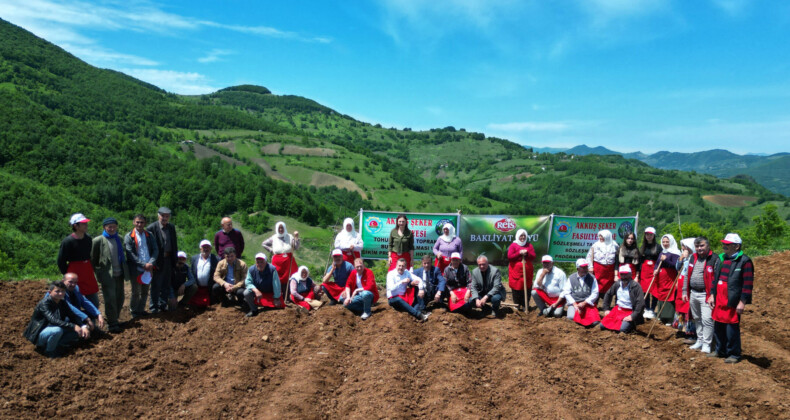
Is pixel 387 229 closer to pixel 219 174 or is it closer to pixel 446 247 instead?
pixel 446 247

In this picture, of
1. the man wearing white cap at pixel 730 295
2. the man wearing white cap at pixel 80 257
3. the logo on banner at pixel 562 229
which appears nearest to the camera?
the man wearing white cap at pixel 730 295

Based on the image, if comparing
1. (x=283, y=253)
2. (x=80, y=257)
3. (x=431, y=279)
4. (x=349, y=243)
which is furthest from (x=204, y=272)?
(x=431, y=279)

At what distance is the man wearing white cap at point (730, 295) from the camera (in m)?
6.22

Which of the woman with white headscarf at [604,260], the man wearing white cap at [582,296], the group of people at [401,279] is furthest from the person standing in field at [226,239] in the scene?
the woman with white headscarf at [604,260]

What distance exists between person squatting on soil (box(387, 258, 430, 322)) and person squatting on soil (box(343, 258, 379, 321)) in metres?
0.33

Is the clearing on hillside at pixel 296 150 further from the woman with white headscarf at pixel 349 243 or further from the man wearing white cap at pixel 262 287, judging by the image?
the man wearing white cap at pixel 262 287

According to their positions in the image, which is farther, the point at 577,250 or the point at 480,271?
the point at 577,250

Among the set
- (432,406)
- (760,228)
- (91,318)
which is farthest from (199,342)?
(760,228)

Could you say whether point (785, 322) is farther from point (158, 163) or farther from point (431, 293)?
point (158, 163)

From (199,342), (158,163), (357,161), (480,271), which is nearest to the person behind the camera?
(199,342)

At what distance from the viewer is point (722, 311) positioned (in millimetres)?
6402

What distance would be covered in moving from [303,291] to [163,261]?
2.38 meters

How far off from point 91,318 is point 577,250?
962cm

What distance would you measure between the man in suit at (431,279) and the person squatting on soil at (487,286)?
581mm
